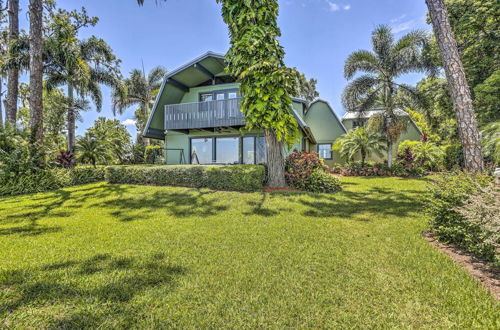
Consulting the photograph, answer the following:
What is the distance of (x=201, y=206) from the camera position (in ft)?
22.6

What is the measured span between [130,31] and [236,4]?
7398 mm

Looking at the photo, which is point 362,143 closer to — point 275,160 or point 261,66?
point 275,160

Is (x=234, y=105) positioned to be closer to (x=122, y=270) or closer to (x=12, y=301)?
(x=122, y=270)

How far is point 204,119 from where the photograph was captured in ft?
39.9

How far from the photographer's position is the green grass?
7.35 feet

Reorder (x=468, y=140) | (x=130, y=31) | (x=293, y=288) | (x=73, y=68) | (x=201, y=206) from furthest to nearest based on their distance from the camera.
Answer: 1. (x=73, y=68)
2. (x=130, y=31)
3. (x=201, y=206)
4. (x=468, y=140)
5. (x=293, y=288)

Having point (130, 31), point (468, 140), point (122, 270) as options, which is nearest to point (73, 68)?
point (130, 31)

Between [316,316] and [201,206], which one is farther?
[201,206]

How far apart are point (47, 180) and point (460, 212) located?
1423 cm

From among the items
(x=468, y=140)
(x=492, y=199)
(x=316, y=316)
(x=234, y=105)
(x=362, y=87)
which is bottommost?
(x=316, y=316)

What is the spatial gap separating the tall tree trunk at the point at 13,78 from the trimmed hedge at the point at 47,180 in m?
5.48

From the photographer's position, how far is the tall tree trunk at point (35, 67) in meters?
11.2

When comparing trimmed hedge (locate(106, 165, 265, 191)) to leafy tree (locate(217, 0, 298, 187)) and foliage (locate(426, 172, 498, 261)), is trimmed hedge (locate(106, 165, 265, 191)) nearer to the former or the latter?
leafy tree (locate(217, 0, 298, 187))

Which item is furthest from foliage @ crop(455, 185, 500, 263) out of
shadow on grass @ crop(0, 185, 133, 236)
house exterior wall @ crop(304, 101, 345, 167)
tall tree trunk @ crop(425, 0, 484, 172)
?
house exterior wall @ crop(304, 101, 345, 167)
